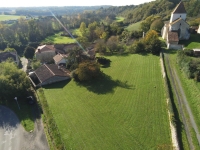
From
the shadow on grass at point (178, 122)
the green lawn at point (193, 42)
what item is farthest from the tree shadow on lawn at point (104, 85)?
the green lawn at point (193, 42)

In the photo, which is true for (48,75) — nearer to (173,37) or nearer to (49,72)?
(49,72)

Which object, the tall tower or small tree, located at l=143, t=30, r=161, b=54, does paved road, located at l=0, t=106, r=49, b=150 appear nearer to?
small tree, located at l=143, t=30, r=161, b=54

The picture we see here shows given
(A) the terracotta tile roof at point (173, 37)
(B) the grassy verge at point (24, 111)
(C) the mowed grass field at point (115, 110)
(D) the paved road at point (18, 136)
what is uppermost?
(A) the terracotta tile roof at point (173, 37)

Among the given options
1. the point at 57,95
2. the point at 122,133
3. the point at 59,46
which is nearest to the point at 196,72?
the point at 122,133

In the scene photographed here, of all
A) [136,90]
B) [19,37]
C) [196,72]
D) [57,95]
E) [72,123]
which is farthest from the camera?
[19,37]

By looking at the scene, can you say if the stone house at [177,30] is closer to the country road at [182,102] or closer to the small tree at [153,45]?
the small tree at [153,45]

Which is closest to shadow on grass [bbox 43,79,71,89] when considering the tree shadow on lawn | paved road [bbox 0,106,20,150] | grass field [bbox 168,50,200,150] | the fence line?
the tree shadow on lawn

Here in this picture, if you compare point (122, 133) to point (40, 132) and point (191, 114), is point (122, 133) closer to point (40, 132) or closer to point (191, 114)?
point (191, 114)
